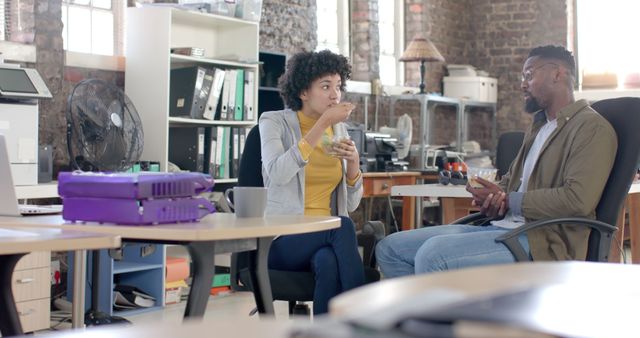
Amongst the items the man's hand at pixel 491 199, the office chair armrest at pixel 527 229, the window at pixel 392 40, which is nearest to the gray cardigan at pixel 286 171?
the man's hand at pixel 491 199

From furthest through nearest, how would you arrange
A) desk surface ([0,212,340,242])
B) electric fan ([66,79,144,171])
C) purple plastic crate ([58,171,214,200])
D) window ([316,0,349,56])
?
window ([316,0,349,56]), electric fan ([66,79,144,171]), purple plastic crate ([58,171,214,200]), desk surface ([0,212,340,242])

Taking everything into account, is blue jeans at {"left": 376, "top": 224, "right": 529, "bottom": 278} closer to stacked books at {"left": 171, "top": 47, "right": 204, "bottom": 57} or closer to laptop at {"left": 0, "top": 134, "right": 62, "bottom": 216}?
laptop at {"left": 0, "top": 134, "right": 62, "bottom": 216}

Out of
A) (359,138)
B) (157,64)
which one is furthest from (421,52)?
(157,64)

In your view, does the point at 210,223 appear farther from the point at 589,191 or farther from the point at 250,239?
the point at 589,191

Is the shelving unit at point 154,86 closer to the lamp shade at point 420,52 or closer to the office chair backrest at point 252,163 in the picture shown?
the office chair backrest at point 252,163

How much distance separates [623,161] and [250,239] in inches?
57.5

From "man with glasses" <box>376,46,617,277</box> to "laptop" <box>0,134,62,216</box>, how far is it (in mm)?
1291

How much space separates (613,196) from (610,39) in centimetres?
672

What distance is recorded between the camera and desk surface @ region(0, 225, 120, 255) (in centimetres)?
185

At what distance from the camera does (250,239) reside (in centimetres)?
254

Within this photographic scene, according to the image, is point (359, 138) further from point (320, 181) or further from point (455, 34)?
point (320, 181)

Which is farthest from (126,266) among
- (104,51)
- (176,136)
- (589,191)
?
(589,191)

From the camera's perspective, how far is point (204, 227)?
232cm

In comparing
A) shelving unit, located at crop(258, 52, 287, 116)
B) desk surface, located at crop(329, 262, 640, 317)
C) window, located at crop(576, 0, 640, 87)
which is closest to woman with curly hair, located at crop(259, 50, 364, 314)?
desk surface, located at crop(329, 262, 640, 317)
